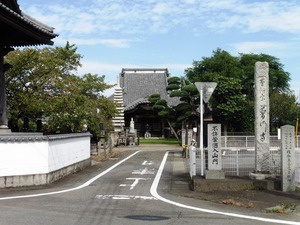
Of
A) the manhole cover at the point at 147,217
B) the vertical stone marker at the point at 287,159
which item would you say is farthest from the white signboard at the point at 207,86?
the manhole cover at the point at 147,217

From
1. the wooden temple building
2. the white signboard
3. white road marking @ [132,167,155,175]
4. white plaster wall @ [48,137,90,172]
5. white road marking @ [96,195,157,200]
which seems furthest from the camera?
white road marking @ [132,167,155,175]

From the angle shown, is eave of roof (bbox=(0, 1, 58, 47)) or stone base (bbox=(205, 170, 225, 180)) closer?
stone base (bbox=(205, 170, 225, 180))

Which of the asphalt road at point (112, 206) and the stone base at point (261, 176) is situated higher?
the stone base at point (261, 176)

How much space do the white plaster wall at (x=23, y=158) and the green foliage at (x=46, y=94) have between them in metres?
6.46

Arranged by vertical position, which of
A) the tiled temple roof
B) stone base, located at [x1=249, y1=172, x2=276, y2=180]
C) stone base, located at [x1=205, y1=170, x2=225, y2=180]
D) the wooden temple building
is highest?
the tiled temple roof

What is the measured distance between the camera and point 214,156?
12.5 m

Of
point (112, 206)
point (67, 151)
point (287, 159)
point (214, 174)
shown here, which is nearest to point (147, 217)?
point (112, 206)

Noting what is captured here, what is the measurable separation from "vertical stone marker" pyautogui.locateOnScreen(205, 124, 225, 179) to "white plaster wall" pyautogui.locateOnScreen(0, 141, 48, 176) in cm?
523

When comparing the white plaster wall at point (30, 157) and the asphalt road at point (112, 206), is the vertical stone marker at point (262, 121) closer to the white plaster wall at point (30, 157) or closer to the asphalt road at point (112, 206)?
the asphalt road at point (112, 206)

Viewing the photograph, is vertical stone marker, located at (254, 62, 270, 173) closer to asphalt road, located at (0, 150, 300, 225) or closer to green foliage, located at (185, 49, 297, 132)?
asphalt road, located at (0, 150, 300, 225)

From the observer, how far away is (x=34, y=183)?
12969mm

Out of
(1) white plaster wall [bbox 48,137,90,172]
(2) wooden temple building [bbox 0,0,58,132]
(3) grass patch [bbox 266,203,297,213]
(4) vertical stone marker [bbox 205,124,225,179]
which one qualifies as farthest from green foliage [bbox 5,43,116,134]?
(3) grass patch [bbox 266,203,297,213]

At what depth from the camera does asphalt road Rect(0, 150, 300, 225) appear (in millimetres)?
7750

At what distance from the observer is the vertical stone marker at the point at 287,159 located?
11467mm
